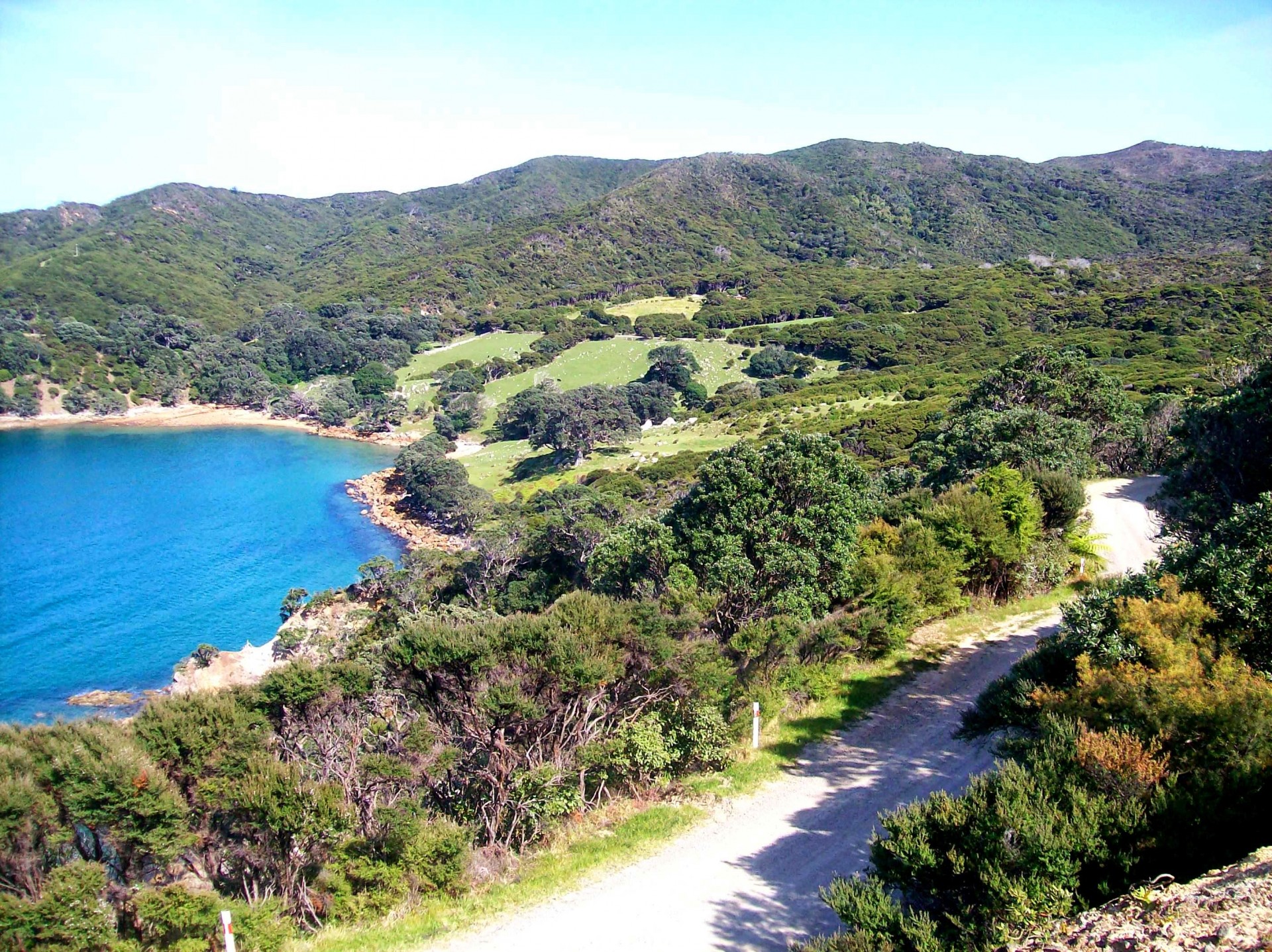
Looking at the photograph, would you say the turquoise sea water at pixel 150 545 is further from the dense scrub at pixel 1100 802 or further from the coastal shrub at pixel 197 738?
the dense scrub at pixel 1100 802

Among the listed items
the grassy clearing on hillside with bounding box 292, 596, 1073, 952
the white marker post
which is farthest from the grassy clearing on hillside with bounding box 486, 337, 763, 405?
the white marker post

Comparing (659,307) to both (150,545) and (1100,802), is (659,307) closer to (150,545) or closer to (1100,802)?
(150,545)

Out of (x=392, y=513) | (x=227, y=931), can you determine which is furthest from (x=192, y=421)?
(x=227, y=931)

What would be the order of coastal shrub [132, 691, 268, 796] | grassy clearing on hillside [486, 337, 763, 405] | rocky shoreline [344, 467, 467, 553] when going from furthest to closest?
grassy clearing on hillside [486, 337, 763, 405], rocky shoreline [344, 467, 467, 553], coastal shrub [132, 691, 268, 796]

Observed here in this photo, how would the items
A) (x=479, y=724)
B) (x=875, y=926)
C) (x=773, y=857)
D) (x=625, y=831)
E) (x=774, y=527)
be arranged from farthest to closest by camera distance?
(x=774, y=527) → (x=479, y=724) → (x=625, y=831) → (x=773, y=857) → (x=875, y=926)

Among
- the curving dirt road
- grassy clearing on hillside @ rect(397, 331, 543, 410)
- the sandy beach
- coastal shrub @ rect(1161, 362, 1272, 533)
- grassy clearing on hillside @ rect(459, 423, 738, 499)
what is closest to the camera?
the curving dirt road

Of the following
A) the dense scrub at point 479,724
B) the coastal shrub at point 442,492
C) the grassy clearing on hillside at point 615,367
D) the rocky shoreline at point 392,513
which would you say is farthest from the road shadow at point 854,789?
the grassy clearing on hillside at point 615,367

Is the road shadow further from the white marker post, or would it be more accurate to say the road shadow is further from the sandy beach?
the sandy beach
